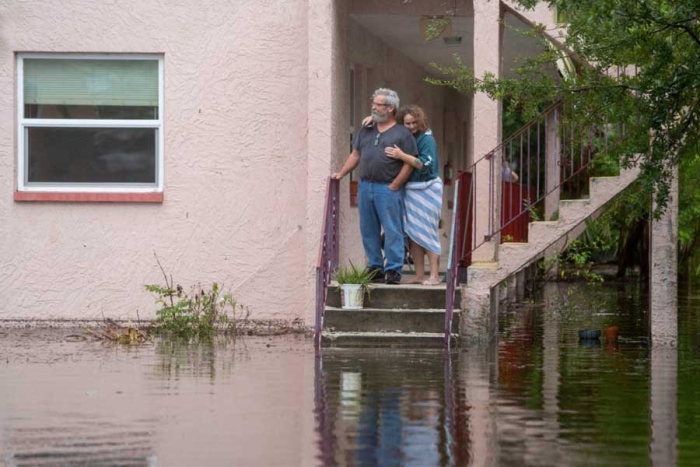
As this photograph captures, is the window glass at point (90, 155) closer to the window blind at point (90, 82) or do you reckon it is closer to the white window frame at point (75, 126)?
the white window frame at point (75, 126)

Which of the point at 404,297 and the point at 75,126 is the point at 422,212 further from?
the point at 75,126

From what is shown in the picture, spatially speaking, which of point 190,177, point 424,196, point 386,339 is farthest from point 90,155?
point 386,339

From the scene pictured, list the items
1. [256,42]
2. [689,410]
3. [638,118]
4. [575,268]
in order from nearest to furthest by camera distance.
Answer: [689,410] < [638,118] < [256,42] < [575,268]

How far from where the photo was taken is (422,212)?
14.0 metres

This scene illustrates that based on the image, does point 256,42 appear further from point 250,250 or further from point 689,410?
point 689,410

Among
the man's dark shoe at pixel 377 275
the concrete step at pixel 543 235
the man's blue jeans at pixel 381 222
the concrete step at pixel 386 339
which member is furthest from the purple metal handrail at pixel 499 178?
the man's dark shoe at pixel 377 275

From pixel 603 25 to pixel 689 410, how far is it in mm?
2809

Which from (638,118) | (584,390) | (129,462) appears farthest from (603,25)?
(129,462)

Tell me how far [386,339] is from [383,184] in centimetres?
146

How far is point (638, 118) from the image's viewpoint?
450 inches

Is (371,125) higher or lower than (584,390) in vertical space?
higher

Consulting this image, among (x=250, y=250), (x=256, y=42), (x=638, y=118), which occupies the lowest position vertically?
(x=250, y=250)

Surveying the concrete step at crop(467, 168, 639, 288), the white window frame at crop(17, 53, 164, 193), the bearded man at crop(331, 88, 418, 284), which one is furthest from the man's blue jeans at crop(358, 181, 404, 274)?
the white window frame at crop(17, 53, 164, 193)

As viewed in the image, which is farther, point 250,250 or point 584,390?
point 250,250
